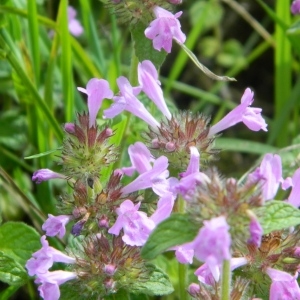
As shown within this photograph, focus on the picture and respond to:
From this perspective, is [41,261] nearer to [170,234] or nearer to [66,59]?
[170,234]

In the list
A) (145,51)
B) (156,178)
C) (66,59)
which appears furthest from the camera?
(66,59)

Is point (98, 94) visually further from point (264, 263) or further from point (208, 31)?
point (208, 31)

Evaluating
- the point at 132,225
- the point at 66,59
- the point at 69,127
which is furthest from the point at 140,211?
the point at 66,59

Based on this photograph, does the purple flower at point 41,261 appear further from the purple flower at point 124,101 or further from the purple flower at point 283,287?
the purple flower at point 283,287

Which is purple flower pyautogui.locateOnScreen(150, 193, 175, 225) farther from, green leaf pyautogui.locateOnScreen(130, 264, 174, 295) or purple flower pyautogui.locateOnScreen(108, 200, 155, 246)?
green leaf pyautogui.locateOnScreen(130, 264, 174, 295)

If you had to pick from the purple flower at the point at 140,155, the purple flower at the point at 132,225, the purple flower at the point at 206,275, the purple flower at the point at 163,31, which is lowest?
the purple flower at the point at 206,275

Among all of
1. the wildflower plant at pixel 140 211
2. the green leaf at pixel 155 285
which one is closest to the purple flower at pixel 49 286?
the wildflower plant at pixel 140 211
